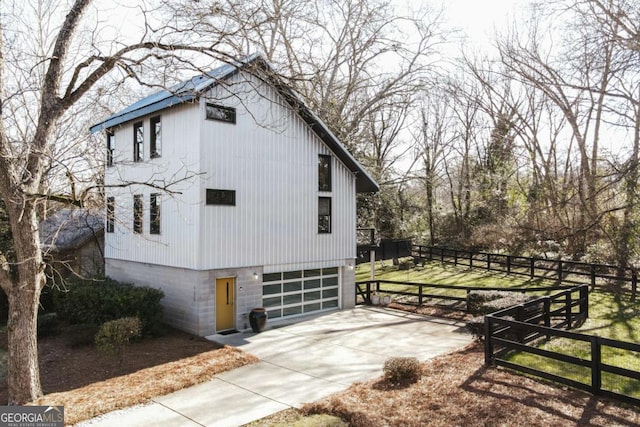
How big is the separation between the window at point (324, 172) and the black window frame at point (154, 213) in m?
5.70

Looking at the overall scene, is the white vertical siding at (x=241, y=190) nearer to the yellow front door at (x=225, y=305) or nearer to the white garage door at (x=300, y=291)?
the white garage door at (x=300, y=291)

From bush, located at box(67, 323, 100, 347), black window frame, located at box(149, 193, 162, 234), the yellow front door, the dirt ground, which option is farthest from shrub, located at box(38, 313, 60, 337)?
the yellow front door

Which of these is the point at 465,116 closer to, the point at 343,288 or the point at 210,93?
the point at 343,288

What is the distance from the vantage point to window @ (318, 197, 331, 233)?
1716 cm

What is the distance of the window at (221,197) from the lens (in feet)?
46.2

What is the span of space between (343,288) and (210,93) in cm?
878

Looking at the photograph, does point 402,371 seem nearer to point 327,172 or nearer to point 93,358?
point 93,358

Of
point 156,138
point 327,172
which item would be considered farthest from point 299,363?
point 156,138

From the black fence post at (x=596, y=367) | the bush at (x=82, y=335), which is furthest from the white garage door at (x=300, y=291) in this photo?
the black fence post at (x=596, y=367)

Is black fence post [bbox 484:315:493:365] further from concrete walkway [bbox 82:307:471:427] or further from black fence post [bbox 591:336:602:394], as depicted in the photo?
black fence post [bbox 591:336:602:394]

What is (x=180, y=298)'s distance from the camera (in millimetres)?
14734

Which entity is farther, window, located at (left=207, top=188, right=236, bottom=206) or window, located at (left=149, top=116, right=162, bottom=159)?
window, located at (left=149, top=116, right=162, bottom=159)
